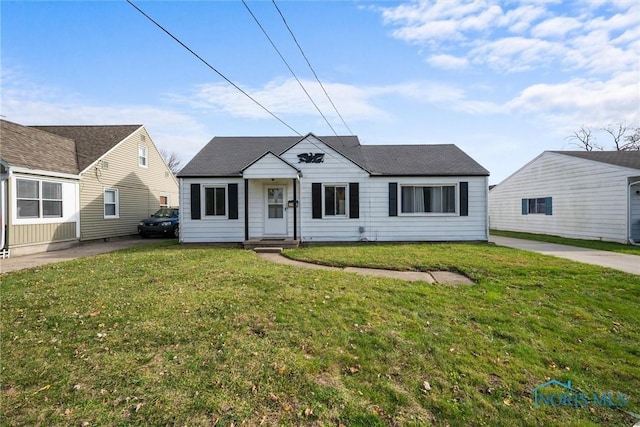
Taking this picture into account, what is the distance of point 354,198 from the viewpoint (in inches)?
490

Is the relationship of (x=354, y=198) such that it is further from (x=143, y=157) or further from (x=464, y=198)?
(x=143, y=157)

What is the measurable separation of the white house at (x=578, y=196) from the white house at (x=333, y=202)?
659cm

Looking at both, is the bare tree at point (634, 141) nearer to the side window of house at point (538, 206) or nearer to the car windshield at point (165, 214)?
the side window of house at point (538, 206)

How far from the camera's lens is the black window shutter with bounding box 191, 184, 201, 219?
1247 cm

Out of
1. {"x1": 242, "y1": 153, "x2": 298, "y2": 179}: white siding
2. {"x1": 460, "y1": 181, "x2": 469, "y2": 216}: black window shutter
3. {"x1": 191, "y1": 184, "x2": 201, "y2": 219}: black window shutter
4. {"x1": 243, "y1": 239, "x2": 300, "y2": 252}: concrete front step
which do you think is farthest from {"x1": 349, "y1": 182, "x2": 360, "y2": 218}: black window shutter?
{"x1": 191, "y1": 184, "x2": 201, "y2": 219}: black window shutter

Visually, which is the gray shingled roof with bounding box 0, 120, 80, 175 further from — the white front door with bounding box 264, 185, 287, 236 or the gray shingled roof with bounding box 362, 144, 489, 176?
the gray shingled roof with bounding box 362, 144, 489, 176

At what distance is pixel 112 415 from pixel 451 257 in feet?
27.3

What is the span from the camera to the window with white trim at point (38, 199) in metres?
10.9

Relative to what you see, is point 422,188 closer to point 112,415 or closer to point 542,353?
point 542,353

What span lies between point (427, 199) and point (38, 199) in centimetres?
1473

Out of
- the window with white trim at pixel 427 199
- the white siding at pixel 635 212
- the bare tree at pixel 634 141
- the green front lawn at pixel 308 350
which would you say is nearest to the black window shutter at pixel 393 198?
the window with white trim at pixel 427 199

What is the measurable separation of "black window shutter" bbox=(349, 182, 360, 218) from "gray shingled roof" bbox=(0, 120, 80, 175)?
1154cm

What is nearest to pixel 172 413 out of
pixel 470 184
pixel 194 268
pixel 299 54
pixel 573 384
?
pixel 573 384

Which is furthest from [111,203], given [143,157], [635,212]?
[635,212]
